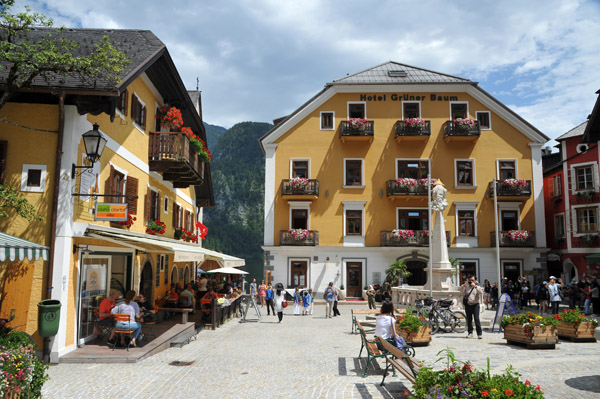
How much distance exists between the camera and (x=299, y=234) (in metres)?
31.1

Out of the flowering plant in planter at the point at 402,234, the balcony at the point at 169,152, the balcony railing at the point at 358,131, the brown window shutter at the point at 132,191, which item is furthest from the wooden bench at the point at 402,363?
the balcony railing at the point at 358,131

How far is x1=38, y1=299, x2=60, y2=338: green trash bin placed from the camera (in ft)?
32.8

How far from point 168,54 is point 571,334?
14858mm

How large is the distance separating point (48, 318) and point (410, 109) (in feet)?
92.2

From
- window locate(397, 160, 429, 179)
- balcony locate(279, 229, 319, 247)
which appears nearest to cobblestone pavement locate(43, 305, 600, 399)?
balcony locate(279, 229, 319, 247)

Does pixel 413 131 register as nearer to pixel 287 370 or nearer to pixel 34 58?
pixel 287 370

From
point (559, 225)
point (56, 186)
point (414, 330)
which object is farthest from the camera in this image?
point (559, 225)

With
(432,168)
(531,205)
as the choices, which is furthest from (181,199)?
(531,205)

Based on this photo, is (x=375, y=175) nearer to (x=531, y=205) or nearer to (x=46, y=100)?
(x=531, y=205)

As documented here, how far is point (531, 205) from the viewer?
107ft

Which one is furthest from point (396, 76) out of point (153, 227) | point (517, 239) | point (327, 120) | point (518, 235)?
point (153, 227)

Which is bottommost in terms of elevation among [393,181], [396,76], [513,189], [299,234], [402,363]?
[402,363]

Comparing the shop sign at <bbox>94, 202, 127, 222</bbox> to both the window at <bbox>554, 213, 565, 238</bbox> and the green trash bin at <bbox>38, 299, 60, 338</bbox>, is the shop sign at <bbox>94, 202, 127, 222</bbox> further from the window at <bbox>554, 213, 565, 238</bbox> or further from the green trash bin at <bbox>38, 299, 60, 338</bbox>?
the window at <bbox>554, 213, 565, 238</bbox>

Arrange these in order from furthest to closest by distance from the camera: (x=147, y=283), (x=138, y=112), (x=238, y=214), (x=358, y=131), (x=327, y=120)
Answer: (x=238, y=214) < (x=327, y=120) < (x=358, y=131) < (x=147, y=283) < (x=138, y=112)
